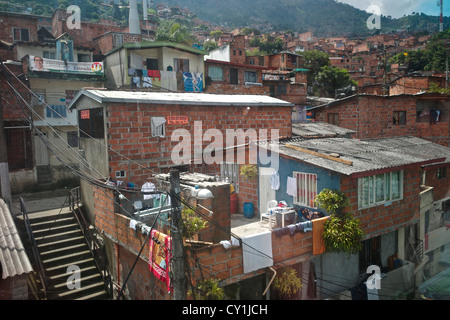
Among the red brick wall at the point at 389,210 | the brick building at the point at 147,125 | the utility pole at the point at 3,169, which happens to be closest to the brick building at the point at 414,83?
the red brick wall at the point at 389,210

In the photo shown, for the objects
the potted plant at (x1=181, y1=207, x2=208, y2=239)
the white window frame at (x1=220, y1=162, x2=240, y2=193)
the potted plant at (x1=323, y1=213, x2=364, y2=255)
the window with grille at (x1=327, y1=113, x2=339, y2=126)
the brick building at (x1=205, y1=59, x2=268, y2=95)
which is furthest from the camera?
the brick building at (x1=205, y1=59, x2=268, y2=95)

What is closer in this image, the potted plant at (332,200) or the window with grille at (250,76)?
the potted plant at (332,200)

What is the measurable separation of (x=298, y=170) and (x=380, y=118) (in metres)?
15.3

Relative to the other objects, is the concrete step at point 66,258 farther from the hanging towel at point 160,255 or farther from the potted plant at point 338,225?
the potted plant at point 338,225

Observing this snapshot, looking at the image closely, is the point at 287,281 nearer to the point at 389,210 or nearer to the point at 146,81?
the point at 389,210

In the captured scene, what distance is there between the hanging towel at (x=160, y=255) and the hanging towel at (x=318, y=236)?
167 inches

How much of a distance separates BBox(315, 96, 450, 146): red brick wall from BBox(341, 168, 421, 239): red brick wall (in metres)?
10.5

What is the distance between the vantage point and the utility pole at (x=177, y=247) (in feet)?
21.1

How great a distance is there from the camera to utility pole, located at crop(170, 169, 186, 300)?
643 cm

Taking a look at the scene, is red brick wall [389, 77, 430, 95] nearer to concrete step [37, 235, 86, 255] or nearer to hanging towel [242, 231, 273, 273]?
hanging towel [242, 231, 273, 273]

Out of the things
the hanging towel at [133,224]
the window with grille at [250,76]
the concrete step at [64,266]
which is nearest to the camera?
the hanging towel at [133,224]

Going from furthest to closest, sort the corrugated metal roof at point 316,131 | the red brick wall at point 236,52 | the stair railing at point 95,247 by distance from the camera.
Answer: the red brick wall at point 236,52 → the corrugated metal roof at point 316,131 → the stair railing at point 95,247

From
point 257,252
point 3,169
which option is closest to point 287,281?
point 257,252

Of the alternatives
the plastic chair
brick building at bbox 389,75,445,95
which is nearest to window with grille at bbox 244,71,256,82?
brick building at bbox 389,75,445,95
